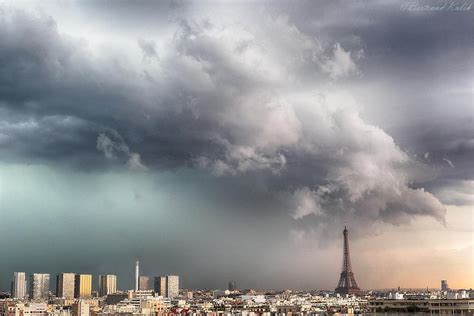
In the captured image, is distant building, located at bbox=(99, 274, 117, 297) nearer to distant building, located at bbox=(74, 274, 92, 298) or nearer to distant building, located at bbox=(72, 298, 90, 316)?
distant building, located at bbox=(74, 274, 92, 298)

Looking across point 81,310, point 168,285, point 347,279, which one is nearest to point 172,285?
point 168,285

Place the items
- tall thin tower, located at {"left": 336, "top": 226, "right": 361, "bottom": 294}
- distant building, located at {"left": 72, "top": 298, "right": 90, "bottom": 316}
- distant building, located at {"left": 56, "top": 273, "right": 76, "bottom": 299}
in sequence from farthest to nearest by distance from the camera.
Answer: distant building, located at {"left": 56, "top": 273, "right": 76, "bottom": 299}
tall thin tower, located at {"left": 336, "top": 226, "right": 361, "bottom": 294}
distant building, located at {"left": 72, "top": 298, "right": 90, "bottom": 316}

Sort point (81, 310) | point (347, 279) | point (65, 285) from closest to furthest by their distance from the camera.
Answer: point (81, 310) < point (347, 279) < point (65, 285)

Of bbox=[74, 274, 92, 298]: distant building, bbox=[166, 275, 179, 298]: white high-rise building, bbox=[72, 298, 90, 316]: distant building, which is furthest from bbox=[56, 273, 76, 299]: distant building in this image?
bbox=[72, 298, 90, 316]: distant building

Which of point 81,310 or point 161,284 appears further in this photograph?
point 161,284

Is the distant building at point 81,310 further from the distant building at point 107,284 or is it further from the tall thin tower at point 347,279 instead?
the distant building at point 107,284

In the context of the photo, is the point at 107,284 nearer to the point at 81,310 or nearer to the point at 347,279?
the point at 347,279
